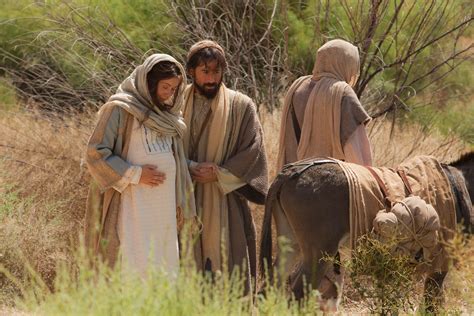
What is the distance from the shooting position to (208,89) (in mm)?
7078

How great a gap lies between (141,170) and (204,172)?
18.8 inches

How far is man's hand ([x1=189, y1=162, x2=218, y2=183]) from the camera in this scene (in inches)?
277

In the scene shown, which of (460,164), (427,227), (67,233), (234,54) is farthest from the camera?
(234,54)

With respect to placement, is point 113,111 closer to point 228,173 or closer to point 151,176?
point 151,176

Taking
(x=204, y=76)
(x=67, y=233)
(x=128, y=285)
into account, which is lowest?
(x=67, y=233)

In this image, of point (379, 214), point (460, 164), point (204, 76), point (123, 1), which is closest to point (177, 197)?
point (204, 76)

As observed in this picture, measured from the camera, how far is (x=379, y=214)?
673cm

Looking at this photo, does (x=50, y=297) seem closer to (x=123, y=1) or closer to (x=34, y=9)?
(x=123, y=1)

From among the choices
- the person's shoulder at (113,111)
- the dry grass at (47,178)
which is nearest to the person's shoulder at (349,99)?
the person's shoulder at (113,111)

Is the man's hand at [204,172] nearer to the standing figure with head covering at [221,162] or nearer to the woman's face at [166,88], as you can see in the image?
the standing figure with head covering at [221,162]

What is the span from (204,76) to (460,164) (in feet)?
5.80

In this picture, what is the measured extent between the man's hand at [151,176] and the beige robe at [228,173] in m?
0.43

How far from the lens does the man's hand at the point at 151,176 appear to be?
22.1ft

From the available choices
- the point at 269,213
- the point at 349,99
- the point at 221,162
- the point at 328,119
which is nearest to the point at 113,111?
the point at 221,162
